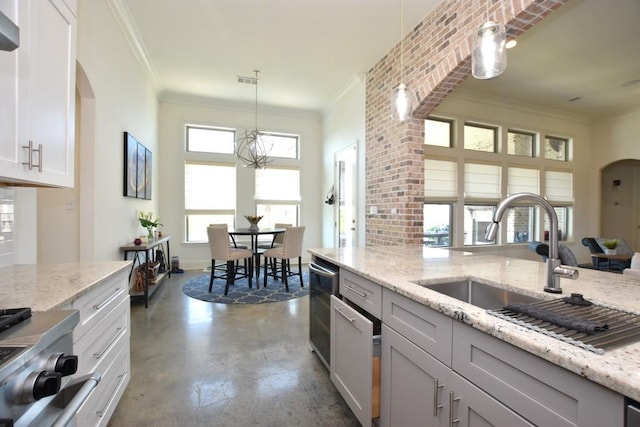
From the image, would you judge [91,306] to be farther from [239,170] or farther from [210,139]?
[210,139]

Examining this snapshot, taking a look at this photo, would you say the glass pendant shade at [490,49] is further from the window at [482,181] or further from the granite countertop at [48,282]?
the window at [482,181]

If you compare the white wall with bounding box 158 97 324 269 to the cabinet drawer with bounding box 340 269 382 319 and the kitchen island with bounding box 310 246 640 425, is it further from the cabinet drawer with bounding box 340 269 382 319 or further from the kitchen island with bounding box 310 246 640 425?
the cabinet drawer with bounding box 340 269 382 319

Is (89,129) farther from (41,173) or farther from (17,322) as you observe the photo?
(17,322)

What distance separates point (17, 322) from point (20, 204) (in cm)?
129

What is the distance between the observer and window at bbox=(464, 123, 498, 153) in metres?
5.12

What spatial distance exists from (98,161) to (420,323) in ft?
10.8

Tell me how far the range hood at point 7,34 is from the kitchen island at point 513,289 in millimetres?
1675

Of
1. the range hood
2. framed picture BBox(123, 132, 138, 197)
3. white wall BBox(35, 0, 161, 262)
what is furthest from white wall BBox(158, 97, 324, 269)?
the range hood

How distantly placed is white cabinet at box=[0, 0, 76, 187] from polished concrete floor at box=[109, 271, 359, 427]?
1477mm

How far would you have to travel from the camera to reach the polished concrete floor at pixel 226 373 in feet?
5.74

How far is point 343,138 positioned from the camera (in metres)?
5.36

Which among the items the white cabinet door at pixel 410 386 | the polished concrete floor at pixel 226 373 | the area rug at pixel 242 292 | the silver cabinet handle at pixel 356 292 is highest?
the silver cabinet handle at pixel 356 292

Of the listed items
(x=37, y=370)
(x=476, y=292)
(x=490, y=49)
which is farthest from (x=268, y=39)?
(x=37, y=370)

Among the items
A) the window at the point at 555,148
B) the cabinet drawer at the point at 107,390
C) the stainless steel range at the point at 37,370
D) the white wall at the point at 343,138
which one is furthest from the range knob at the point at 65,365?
the window at the point at 555,148
